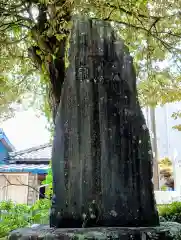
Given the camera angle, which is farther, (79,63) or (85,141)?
(79,63)

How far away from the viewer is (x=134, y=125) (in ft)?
6.71

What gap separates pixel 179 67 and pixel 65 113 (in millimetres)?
3857

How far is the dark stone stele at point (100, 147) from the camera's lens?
1.88 m

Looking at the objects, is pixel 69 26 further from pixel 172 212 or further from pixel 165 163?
pixel 165 163

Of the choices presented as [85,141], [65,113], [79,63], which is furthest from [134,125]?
[79,63]

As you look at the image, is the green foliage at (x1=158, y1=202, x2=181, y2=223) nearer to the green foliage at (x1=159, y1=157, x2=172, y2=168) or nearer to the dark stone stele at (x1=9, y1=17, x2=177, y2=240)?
the dark stone stele at (x1=9, y1=17, x2=177, y2=240)

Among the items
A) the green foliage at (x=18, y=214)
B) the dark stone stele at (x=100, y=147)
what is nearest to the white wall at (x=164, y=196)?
the green foliage at (x=18, y=214)

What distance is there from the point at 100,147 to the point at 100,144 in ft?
0.07

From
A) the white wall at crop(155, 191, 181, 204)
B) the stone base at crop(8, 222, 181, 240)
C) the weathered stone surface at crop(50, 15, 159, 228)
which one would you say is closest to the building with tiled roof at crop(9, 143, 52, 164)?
the white wall at crop(155, 191, 181, 204)

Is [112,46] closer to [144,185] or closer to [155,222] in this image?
[144,185]

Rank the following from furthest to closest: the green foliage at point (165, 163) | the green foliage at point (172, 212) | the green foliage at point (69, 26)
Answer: the green foliage at point (165, 163)
the green foliage at point (172, 212)
the green foliage at point (69, 26)

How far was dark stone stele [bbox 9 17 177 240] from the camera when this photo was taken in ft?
6.16

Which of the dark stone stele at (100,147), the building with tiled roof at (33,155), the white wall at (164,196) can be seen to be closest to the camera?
the dark stone stele at (100,147)

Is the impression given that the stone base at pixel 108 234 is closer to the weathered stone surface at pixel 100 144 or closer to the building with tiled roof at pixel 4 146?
the weathered stone surface at pixel 100 144
